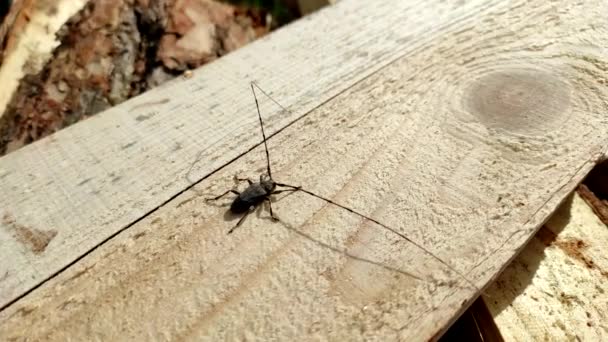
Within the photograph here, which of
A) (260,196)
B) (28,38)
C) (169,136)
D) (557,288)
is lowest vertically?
(557,288)

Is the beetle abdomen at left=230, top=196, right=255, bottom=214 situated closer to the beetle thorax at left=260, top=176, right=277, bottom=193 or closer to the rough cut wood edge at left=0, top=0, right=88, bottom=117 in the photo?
the beetle thorax at left=260, top=176, right=277, bottom=193

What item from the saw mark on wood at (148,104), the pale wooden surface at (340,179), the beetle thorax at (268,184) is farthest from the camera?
the saw mark on wood at (148,104)

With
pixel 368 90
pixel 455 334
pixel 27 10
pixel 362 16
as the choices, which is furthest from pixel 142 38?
pixel 455 334

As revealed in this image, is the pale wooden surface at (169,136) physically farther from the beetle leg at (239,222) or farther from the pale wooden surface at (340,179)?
the beetle leg at (239,222)

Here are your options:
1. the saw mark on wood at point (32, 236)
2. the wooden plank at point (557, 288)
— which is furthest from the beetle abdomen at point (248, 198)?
the wooden plank at point (557, 288)

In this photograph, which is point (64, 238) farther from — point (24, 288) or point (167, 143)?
point (167, 143)

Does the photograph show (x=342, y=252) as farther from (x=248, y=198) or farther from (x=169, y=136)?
(x=169, y=136)

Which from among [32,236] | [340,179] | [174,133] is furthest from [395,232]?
[32,236]

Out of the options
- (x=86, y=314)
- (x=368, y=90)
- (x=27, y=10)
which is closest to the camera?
(x=86, y=314)
